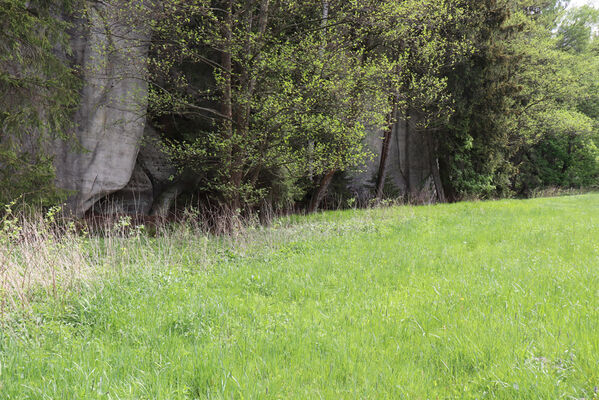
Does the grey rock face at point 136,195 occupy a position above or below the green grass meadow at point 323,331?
above

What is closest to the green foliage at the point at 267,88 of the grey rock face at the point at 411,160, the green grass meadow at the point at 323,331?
the green grass meadow at the point at 323,331

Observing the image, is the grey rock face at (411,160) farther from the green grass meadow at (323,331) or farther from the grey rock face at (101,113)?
the green grass meadow at (323,331)

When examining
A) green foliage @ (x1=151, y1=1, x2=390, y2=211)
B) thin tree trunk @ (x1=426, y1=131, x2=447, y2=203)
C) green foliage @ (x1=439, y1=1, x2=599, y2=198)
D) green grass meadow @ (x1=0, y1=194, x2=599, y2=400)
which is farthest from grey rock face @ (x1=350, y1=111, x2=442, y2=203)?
green grass meadow @ (x1=0, y1=194, x2=599, y2=400)

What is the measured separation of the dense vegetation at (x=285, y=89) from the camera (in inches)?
330

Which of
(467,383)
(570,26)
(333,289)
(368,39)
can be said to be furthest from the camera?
(570,26)

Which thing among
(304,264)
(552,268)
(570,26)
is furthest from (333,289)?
(570,26)

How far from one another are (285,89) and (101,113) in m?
5.78

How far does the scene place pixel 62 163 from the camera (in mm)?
10641

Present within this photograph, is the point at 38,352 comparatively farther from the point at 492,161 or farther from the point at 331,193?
the point at 492,161

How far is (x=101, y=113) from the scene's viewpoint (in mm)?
11164

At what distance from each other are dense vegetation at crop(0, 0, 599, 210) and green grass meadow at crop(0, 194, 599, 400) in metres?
4.92

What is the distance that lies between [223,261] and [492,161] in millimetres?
17178

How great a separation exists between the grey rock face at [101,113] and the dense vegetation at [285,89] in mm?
450

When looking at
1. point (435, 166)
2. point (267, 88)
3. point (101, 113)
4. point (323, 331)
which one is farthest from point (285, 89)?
point (435, 166)
